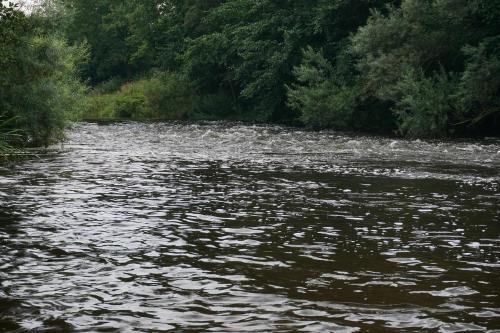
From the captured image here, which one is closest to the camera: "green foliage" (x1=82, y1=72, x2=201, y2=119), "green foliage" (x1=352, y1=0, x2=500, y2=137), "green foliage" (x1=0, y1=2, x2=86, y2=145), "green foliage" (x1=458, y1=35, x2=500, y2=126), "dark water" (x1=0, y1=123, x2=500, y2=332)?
"dark water" (x1=0, y1=123, x2=500, y2=332)

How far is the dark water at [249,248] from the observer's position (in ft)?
20.9

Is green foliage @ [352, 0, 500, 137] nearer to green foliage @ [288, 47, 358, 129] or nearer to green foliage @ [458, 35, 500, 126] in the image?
green foliage @ [458, 35, 500, 126]

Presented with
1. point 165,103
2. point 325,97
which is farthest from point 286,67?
point 165,103

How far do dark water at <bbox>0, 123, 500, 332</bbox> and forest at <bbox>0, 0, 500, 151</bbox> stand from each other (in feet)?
10.5

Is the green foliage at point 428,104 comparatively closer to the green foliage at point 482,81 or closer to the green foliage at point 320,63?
the green foliage at point 320,63

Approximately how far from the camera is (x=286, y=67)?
43062mm

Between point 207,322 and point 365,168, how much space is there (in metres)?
12.6

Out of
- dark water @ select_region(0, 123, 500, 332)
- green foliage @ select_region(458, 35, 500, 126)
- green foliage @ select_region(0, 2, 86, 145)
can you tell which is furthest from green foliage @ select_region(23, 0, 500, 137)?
dark water @ select_region(0, 123, 500, 332)

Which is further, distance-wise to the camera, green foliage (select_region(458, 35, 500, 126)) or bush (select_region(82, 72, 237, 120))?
bush (select_region(82, 72, 237, 120))

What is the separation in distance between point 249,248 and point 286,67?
115 feet

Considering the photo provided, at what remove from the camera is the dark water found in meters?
6.37

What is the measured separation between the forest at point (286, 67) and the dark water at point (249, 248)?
10.5 feet

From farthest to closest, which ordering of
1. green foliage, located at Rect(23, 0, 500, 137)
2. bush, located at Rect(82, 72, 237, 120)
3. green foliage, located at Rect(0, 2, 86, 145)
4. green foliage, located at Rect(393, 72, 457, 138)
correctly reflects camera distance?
bush, located at Rect(82, 72, 237, 120)
green foliage, located at Rect(23, 0, 500, 137)
green foliage, located at Rect(393, 72, 457, 138)
green foliage, located at Rect(0, 2, 86, 145)

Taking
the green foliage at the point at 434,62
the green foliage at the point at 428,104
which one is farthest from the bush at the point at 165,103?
the green foliage at the point at 428,104
